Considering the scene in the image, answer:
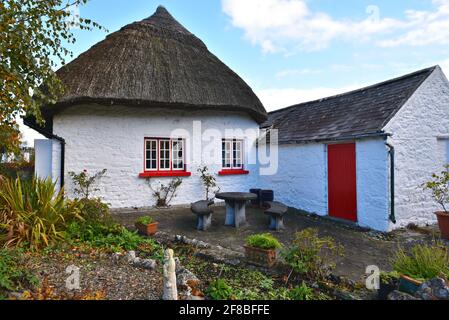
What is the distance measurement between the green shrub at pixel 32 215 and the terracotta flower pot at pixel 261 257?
325 cm

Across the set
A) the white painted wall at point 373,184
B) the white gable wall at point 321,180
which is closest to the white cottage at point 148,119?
the white gable wall at point 321,180

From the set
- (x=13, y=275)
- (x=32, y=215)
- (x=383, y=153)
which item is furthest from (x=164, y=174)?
(x=383, y=153)

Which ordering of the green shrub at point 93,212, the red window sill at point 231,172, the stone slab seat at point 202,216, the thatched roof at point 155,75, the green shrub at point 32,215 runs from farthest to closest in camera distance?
the red window sill at point 231,172
the thatched roof at point 155,75
the stone slab seat at point 202,216
the green shrub at point 93,212
the green shrub at point 32,215

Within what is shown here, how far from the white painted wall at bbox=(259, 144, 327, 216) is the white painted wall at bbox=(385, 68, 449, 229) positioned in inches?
77.2

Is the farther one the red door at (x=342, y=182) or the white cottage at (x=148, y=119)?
the white cottage at (x=148, y=119)

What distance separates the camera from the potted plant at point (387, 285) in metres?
3.08

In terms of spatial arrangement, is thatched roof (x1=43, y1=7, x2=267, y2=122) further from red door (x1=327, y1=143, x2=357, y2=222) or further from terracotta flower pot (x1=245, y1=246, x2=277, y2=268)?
terracotta flower pot (x1=245, y1=246, x2=277, y2=268)

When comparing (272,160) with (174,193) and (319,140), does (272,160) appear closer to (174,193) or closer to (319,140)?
(319,140)

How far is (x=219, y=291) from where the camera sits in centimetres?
307

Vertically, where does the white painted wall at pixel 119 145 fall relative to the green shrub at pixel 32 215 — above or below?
above

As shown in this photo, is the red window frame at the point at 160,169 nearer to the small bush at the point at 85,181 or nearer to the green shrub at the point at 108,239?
the small bush at the point at 85,181

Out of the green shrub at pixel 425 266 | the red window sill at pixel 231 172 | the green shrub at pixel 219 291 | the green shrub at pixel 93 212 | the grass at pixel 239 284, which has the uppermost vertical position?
the red window sill at pixel 231 172

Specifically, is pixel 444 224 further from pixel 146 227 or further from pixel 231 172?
pixel 146 227
